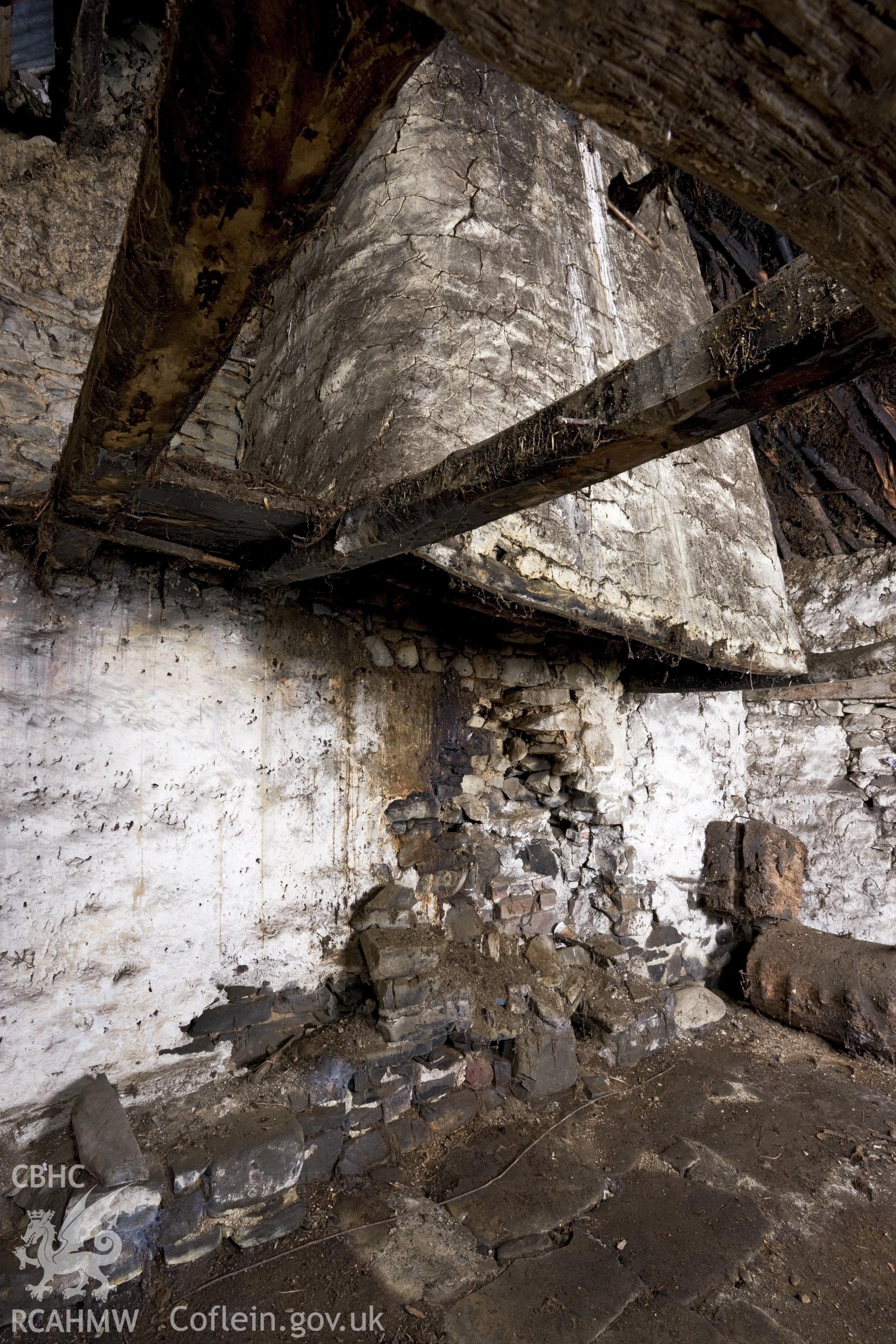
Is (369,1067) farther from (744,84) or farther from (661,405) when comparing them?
(744,84)

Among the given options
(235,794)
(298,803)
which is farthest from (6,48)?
(298,803)

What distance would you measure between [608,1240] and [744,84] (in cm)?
341

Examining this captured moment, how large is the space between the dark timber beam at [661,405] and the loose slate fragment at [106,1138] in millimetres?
2216

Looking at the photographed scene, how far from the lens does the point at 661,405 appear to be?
1207mm

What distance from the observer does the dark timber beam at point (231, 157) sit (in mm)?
639

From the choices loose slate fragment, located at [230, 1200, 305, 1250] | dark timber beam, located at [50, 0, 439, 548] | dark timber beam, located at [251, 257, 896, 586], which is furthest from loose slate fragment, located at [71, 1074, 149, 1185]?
dark timber beam, located at [50, 0, 439, 548]

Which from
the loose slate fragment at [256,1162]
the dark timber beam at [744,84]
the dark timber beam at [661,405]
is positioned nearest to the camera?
the dark timber beam at [744,84]

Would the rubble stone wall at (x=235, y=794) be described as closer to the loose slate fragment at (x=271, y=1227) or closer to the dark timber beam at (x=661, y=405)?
the loose slate fragment at (x=271, y=1227)

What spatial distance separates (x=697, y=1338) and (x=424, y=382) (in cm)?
351

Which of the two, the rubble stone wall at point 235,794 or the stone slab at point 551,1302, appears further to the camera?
the rubble stone wall at point 235,794

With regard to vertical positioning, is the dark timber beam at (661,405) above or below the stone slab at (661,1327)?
above

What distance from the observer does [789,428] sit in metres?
5.00

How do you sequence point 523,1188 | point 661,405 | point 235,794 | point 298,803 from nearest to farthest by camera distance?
point 661,405, point 523,1188, point 235,794, point 298,803

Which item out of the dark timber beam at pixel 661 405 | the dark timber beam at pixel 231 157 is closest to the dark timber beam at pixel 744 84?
the dark timber beam at pixel 231 157
